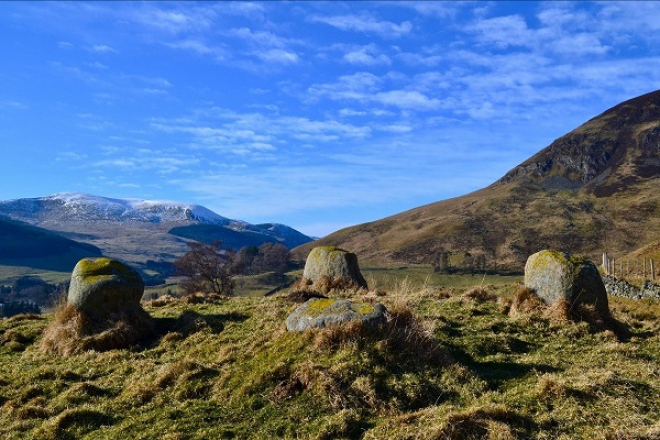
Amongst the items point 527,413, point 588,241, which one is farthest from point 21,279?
point 527,413

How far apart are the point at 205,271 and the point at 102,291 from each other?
4588 centimetres

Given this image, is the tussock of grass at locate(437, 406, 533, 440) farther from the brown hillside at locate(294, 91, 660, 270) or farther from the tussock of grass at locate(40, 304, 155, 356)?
the brown hillside at locate(294, 91, 660, 270)

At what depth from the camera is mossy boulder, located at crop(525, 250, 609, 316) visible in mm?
16641

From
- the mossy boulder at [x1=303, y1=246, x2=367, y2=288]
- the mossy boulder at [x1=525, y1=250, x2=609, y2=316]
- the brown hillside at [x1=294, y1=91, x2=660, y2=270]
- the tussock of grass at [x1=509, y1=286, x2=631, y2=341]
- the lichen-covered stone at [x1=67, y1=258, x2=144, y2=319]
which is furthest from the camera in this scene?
the brown hillside at [x1=294, y1=91, x2=660, y2=270]

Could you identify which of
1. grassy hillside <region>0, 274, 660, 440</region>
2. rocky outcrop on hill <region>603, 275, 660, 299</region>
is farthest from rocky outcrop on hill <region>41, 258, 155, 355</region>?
rocky outcrop on hill <region>603, 275, 660, 299</region>

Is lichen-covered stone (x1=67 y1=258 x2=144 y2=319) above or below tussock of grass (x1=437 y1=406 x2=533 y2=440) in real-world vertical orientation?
above

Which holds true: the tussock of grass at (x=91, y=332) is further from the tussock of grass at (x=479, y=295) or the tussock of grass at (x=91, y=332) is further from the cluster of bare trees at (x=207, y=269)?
the cluster of bare trees at (x=207, y=269)

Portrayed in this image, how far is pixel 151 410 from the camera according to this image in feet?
34.3

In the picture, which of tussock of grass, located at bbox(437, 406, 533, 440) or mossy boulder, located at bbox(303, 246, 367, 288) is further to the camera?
mossy boulder, located at bbox(303, 246, 367, 288)

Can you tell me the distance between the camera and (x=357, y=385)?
1034 centimetres

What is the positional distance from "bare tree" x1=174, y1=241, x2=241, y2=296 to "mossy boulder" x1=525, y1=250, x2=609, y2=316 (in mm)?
46852

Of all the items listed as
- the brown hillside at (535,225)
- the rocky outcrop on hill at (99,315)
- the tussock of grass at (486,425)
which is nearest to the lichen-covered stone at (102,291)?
the rocky outcrop on hill at (99,315)

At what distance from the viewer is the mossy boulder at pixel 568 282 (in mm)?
16641

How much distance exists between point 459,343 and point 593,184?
198330 millimetres
